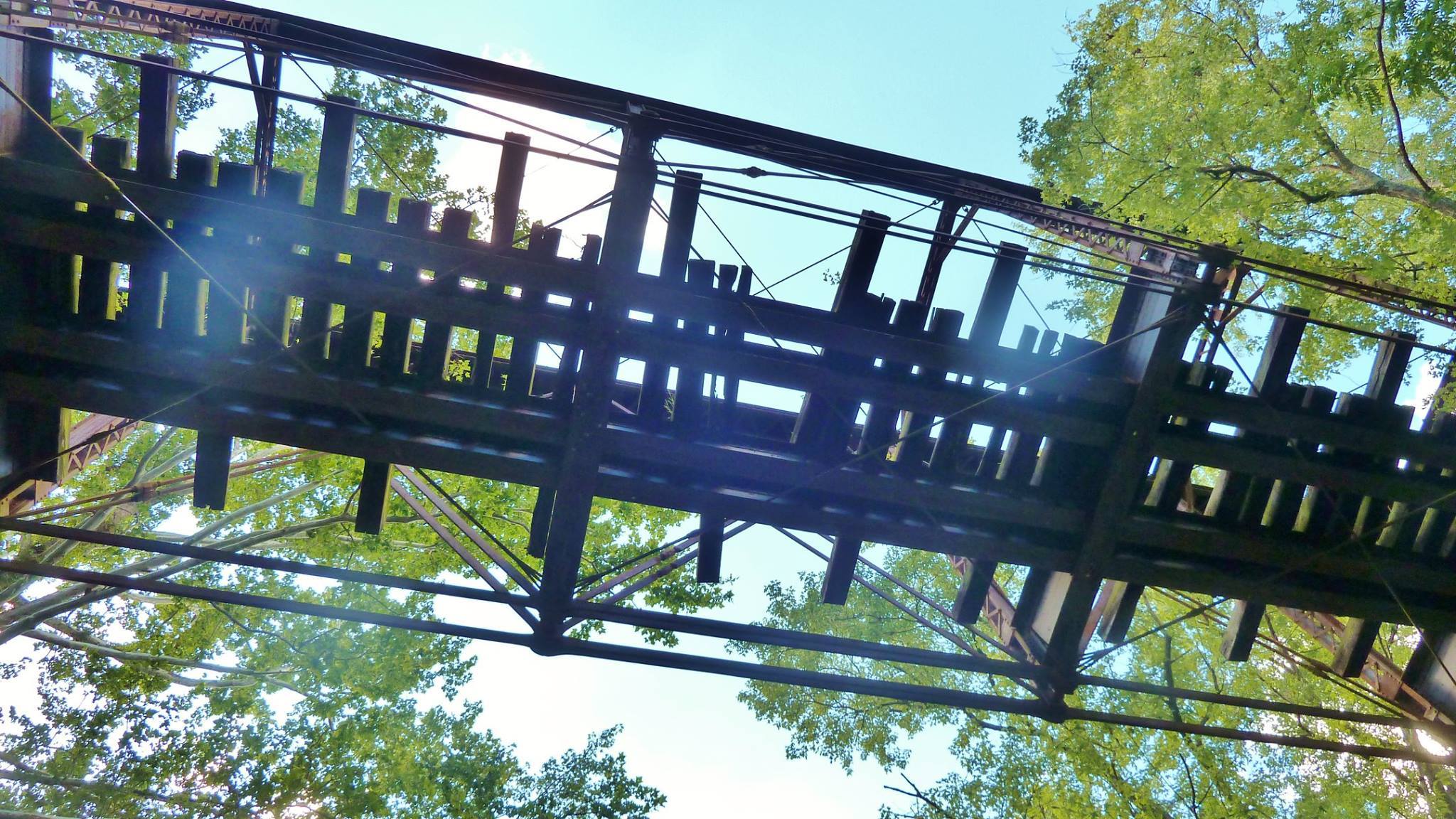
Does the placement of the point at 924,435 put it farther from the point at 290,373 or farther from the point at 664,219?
the point at 290,373

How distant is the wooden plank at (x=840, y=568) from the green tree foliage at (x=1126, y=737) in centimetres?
604

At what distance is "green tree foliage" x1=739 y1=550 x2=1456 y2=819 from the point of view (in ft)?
34.9

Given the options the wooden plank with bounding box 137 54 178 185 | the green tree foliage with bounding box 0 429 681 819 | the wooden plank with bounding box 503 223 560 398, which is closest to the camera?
the wooden plank with bounding box 137 54 178 185

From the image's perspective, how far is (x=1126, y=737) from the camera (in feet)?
39.3

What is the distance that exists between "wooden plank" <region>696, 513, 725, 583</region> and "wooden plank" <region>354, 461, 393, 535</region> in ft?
8.13

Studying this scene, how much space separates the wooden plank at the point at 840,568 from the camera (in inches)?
250

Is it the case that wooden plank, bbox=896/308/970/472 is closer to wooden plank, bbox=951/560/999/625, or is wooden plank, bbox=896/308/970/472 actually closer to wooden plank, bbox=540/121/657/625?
wooden plank, bbox=951/560/999/625

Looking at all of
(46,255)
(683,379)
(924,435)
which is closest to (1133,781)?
(924,435)

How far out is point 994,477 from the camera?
6.08m

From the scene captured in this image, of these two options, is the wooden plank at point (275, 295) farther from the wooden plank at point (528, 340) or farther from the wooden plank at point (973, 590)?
the wooden plank at point (973, 590)

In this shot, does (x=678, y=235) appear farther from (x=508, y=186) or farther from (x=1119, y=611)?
(x=1119, y=611)

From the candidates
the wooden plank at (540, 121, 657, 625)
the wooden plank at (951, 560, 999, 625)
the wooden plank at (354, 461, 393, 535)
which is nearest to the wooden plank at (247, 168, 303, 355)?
the wooden plank at (354, 461, 393, 535)

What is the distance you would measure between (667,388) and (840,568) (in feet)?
6.94

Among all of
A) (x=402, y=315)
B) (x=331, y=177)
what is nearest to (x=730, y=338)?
(x=402, y=315)
